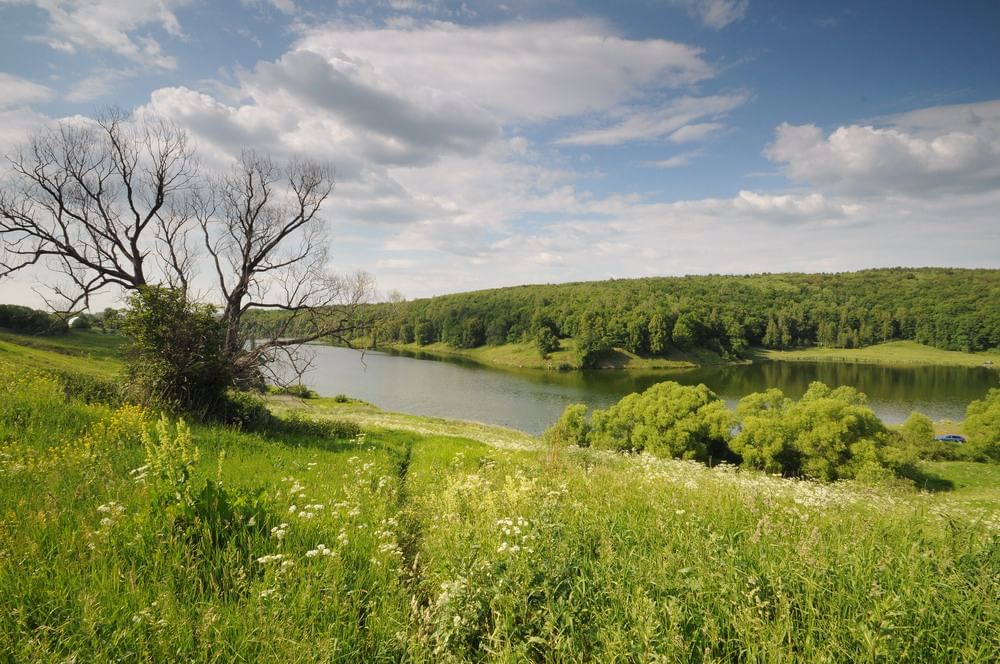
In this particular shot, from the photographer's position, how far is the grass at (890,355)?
12965cm

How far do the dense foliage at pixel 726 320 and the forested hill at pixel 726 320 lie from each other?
0.34m

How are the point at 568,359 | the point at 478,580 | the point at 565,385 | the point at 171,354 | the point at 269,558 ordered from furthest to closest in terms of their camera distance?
the point at 568,359
the point at 565,385
the point at 171,354
the point at 269,558
the point at 478,580

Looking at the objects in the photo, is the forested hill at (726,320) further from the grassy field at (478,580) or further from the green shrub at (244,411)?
the grassy field at (478,580)

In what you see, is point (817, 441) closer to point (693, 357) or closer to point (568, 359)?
point (568, 359)

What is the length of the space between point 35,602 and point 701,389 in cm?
4273

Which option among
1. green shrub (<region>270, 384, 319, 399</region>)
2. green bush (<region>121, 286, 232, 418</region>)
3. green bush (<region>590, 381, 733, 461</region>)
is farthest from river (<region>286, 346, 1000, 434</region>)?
green bush (<region>121, 286, 232, 418</region>)

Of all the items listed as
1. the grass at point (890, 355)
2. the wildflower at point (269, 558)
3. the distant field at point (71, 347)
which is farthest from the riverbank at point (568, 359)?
the wildflower at point (269, 558)

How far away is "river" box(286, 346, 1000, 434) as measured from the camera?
6694 centimetres

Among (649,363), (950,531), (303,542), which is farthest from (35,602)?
(649,363)

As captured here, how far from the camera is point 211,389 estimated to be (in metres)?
14.8

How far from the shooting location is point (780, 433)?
117 ft

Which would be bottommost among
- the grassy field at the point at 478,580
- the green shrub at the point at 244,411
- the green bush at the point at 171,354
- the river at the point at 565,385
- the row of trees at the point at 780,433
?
the river at the point at 565,385

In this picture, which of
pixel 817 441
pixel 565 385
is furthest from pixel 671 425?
pixel 565 385

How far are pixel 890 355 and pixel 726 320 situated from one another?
4899 centimetres
